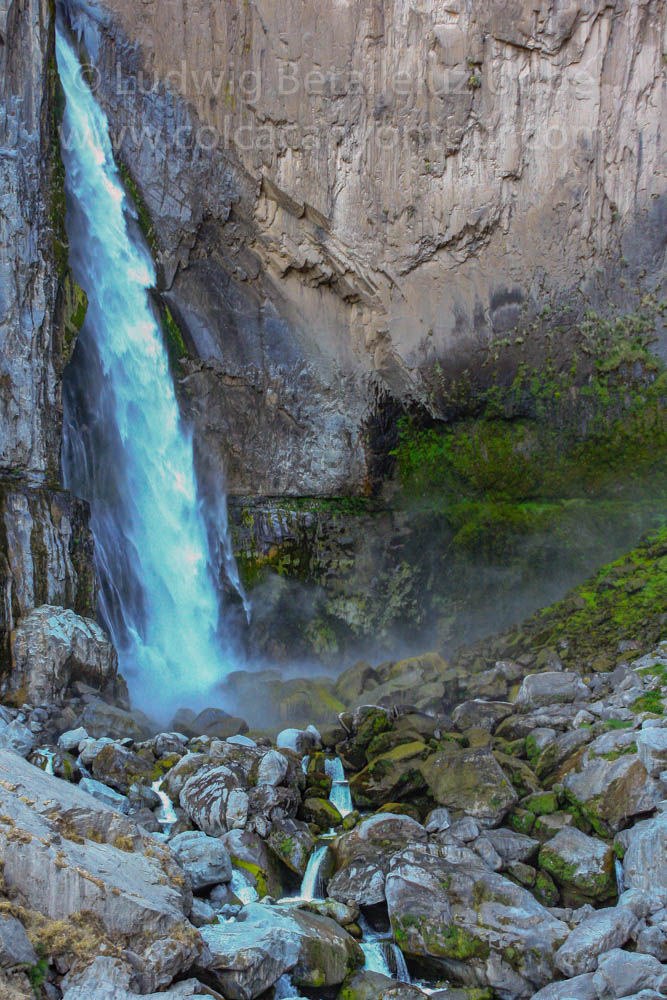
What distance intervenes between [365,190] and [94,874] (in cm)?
1664

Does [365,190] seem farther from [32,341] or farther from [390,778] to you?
[390,778]

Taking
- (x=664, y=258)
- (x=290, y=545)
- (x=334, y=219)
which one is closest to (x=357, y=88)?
(x=334, y=219)

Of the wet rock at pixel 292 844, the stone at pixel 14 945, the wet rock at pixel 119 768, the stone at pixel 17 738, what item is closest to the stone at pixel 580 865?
the wet rock at pixel 292 844

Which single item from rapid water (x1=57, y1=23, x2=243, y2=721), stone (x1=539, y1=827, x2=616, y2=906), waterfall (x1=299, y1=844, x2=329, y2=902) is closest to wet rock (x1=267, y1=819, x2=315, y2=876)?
waterfall (x1=299, y1=844, x2=329, y2=902)

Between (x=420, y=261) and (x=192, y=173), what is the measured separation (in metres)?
5.80

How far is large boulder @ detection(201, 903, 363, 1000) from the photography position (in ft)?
21.9

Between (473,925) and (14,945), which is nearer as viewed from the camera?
(14,945)

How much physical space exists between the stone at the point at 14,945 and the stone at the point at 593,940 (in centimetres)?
435

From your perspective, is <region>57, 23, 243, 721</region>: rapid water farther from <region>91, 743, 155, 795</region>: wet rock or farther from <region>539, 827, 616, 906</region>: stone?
<region>539, 827, 616, 906</region>: stone

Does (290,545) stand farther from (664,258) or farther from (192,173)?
(664,258)

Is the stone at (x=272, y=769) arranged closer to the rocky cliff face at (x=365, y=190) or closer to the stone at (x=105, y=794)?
the stone at (x=105, y=794)

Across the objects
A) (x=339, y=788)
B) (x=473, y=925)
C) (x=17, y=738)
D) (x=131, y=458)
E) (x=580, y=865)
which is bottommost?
(x=339, y=788)

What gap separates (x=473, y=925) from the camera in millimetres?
7664

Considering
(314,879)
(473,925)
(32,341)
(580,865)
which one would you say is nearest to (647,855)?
(580,865)
